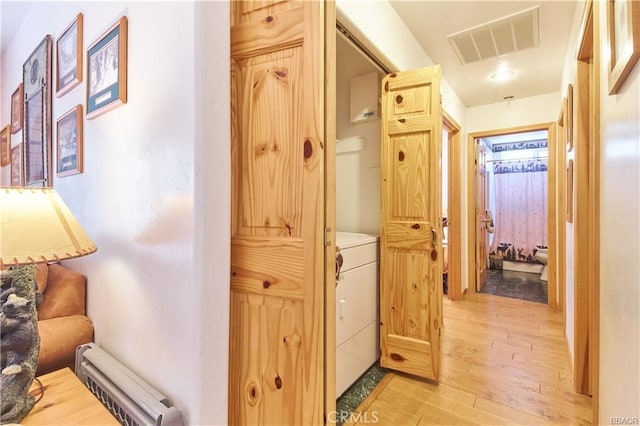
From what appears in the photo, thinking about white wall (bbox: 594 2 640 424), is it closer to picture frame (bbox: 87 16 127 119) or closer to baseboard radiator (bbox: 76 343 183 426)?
baseboard radiator (bbox: 76 343 183 426)

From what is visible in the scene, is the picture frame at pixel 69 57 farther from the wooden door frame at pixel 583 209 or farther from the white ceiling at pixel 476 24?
the wooden door frame at pixel 583 209

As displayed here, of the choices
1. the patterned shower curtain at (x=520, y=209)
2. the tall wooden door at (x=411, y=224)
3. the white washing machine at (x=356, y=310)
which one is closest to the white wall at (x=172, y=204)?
the white washing machine at (x=356, y=310)

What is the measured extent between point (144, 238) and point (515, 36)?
291 centimetres

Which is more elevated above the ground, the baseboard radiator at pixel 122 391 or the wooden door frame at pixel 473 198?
the wooden door frame at pixel 473 198

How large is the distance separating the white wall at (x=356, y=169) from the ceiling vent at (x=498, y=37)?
792 mm

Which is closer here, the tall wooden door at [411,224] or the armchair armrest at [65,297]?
the armchair armrest at [65,297]

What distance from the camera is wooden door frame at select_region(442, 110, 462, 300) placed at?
3488mm

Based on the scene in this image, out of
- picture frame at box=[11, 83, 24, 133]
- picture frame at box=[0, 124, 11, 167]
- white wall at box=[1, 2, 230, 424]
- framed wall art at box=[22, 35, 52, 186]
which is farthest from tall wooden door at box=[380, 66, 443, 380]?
picture frame at box=[0, 124, 11, 167]

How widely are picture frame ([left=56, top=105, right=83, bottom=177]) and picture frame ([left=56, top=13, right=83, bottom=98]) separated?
151 mm

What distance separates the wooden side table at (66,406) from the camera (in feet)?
2.96

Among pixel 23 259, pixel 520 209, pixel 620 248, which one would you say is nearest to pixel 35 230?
pixel 23 259

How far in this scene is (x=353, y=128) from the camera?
2.40 metres

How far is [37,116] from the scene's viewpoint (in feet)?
6.56

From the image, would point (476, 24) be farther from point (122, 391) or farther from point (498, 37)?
point (122, 391)
